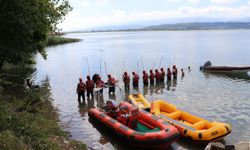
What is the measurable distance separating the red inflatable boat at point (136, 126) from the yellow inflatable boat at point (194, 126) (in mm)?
1038

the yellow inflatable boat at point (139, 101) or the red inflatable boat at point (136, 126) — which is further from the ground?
the red inflatable boat at point (136, 126)

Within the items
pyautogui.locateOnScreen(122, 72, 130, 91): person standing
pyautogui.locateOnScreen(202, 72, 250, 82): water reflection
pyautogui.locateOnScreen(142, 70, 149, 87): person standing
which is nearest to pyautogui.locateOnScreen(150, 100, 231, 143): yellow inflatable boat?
pyautogui.locateOnScreen(122, 72, 130, 91): person standing

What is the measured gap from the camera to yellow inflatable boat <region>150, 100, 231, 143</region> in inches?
502

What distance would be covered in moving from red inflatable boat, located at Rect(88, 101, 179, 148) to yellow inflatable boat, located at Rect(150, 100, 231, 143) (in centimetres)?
104

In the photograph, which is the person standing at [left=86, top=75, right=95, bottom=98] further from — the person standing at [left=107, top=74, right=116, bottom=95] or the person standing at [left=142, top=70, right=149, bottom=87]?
the person standing at [left=142, top=70, right=149, bottom=87]

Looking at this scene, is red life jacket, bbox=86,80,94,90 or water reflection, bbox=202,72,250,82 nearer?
red life jacket, bbox=86,80,94,90

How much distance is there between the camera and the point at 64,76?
32.7 m

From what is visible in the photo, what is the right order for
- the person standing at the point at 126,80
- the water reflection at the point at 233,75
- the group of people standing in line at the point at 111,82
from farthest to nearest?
the water reflection at the point at 233,75, the person standing at the point at 126,80, the group of people standing in line at the point at 111,82

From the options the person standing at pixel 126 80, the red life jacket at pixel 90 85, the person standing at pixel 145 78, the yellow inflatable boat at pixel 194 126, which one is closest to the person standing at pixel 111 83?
the red life jacket at pixel 90 85

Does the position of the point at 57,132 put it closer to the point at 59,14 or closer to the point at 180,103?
the point at 180,103

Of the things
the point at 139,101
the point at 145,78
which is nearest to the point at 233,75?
the point at 145,78

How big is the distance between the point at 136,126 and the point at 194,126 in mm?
2429

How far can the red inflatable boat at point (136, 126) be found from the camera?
38.9ft

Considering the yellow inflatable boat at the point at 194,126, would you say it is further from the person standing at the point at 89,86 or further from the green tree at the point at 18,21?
the green tree at the point at 18,21
